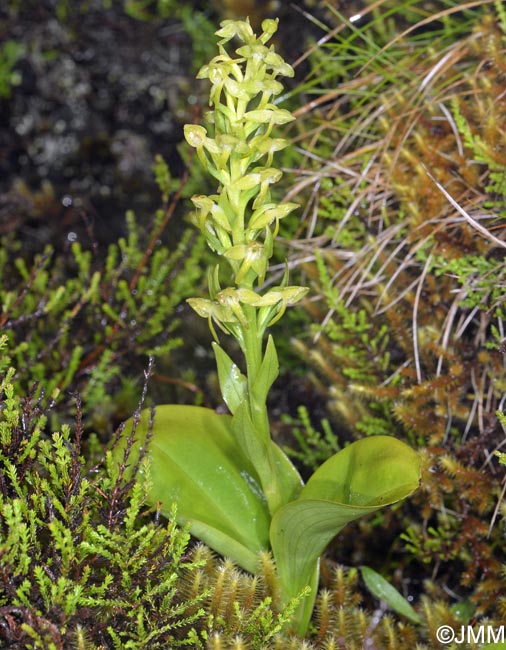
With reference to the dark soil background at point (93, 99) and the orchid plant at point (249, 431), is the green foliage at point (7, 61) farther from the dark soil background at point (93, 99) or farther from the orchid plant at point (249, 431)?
the orchid plant at point (249, 431)

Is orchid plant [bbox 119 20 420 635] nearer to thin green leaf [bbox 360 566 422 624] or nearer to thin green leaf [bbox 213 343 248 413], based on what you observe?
thin green leaf [bbox 213 343 248 413]

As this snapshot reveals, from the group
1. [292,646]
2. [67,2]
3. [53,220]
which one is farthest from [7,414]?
[67,2]

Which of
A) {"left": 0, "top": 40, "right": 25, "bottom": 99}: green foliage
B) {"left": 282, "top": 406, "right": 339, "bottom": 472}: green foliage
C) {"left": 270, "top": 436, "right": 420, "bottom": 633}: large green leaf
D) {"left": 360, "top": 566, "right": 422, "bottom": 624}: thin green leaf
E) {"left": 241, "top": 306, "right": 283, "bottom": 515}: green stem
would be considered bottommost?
{"left": 360, "top": 566, "right": 422, "bottom": 624}: thin green leaf

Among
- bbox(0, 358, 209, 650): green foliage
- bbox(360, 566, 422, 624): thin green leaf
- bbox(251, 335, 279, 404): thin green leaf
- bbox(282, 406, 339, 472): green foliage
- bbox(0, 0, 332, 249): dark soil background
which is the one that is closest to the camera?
bbox(0, 358, 209, 650): green foliage

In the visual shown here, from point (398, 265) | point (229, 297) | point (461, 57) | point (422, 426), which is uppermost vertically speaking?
point (229, 297)

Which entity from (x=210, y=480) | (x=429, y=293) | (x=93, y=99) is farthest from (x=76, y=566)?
(x=93, y=99)

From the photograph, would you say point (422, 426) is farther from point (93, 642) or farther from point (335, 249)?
point (93, 642)

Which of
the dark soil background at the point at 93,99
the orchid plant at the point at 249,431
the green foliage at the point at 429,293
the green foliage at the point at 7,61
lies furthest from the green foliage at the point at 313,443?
the green foliage at the point at 7,61

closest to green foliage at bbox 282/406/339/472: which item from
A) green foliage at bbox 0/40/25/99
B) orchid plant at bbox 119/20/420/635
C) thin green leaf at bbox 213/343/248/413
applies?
orchid plant at bbox 119/20/420/635

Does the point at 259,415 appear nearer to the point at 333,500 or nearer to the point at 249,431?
the point at 249,431
